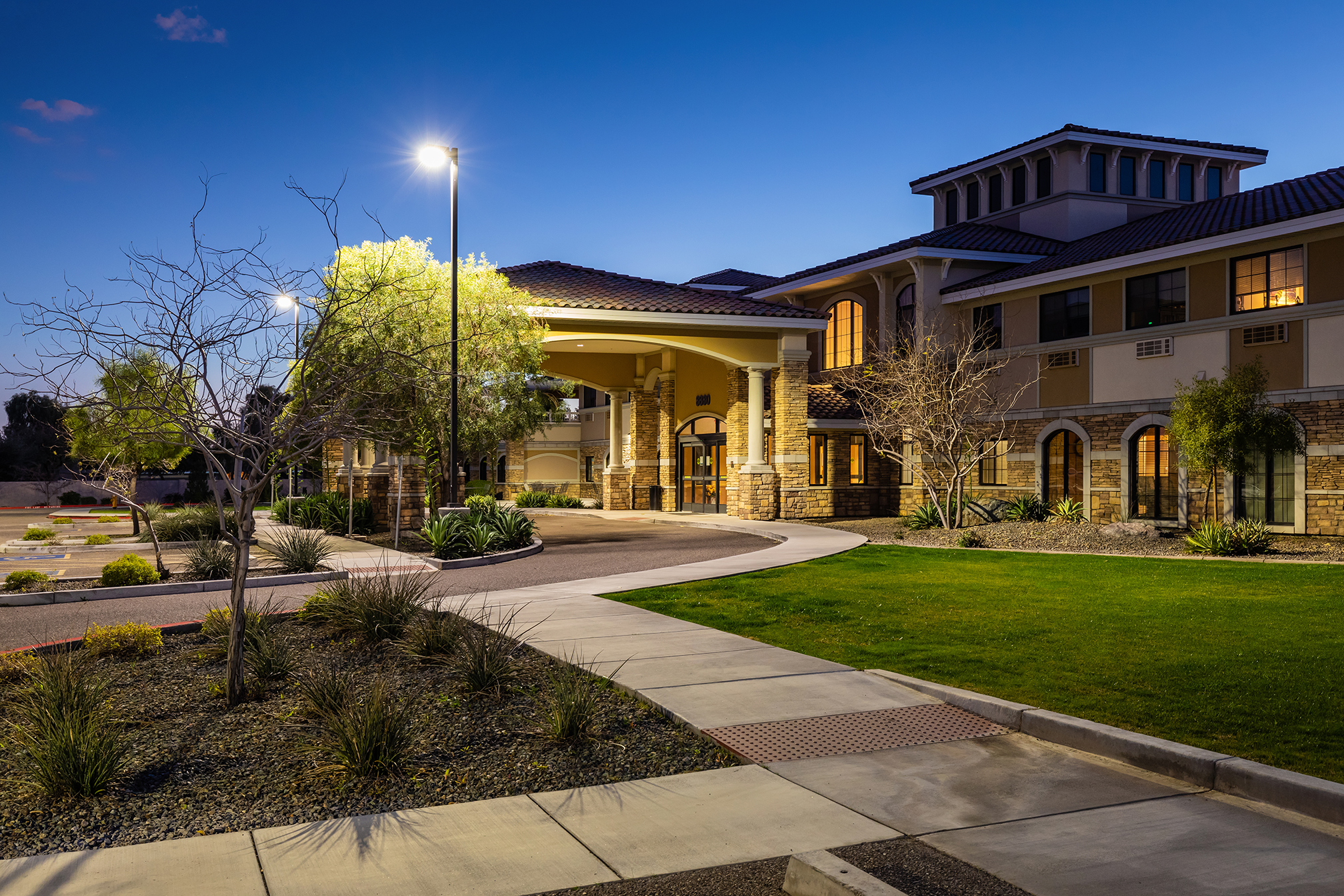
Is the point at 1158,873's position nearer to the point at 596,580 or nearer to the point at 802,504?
the point at 596,580

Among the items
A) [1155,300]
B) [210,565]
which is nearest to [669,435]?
[1155,300]

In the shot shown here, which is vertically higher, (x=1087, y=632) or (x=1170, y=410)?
(x=1170, y=410)

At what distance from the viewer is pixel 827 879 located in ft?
14.3

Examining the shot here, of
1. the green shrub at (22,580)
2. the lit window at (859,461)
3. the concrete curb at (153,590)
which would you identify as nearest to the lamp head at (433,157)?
the concrete curb at (153,590)

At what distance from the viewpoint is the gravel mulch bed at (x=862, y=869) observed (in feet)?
14.4

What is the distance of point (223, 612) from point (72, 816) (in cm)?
443

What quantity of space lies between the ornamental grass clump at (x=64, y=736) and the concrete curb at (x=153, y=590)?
720cm

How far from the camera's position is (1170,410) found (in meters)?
23.2

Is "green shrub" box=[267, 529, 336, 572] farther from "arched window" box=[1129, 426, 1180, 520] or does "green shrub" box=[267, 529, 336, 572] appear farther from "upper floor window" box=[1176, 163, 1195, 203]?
"upper floor window" box=[1176, 163, 1195, 203]

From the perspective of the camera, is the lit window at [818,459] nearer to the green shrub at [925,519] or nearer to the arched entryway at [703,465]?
the arched entryway at [703,465]

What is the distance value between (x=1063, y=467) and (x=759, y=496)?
8.46 meters

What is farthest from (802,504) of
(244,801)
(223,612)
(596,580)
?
(244,801)

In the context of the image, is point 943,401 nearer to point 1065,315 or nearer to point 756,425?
point 1065,315

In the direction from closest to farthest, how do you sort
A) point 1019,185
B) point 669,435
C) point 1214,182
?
point 1019,185 → point 1214,182 → point 669,435
